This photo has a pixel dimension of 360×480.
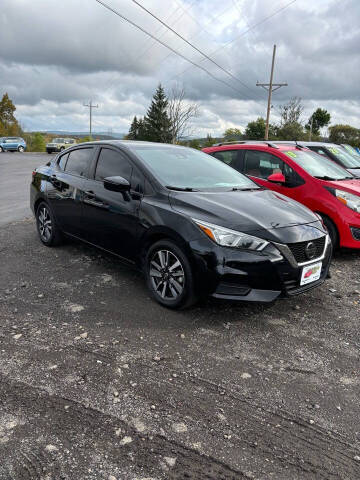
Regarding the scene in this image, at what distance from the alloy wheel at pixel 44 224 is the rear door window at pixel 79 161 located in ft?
2.67

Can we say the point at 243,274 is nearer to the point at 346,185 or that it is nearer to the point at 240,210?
the point at 240,210

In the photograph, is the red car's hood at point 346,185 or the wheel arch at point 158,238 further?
the red car's hood at point 346,185

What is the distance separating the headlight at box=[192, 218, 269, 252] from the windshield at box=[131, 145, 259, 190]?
0.83 meters

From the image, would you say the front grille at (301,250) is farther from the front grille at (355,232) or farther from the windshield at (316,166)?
the windshield at (316,166)

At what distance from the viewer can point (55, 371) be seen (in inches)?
110

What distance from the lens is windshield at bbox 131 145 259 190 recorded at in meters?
4.17

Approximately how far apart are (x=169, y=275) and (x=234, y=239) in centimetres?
75

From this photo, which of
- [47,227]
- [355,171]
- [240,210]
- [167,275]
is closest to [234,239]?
[240,210]

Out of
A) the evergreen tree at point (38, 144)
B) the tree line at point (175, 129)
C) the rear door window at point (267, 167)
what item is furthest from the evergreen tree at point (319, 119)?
the rear door window at point (267, 167)

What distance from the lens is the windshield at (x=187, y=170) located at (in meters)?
4.17

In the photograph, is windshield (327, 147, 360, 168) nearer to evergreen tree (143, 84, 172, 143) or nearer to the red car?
the red car

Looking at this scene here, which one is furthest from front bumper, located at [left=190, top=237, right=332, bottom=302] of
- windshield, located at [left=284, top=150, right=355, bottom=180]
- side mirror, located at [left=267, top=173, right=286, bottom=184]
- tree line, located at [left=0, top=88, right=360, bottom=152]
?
tree line, located at [left=0, top=88, right=360, bottom=152]

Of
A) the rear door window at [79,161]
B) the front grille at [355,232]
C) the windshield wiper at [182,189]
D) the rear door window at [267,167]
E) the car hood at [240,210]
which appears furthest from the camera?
the rear door window at [267,167]

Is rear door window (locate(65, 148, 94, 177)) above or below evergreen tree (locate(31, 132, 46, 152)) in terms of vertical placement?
below
